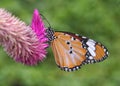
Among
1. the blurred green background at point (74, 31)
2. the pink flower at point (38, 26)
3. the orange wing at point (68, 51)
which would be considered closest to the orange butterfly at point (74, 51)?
the orange wing at point (68, 51)

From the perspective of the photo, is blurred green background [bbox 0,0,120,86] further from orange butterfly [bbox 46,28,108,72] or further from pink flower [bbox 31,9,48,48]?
pink flower [bbox 31,9,48,48]

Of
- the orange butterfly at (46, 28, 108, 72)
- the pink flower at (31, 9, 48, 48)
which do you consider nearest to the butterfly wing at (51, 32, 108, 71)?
the orange butterfly at (46, 28, 108, 72)

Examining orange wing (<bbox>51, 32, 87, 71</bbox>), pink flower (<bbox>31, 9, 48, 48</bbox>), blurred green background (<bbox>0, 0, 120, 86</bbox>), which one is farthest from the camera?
blurred green background (<bbox>0, 0, 120, 86</bbox>)

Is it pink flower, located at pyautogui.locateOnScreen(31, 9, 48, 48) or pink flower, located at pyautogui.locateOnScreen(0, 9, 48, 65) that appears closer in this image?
pink flower, located at pyautogui.locateOnScreen(0, 9, 48, 65)

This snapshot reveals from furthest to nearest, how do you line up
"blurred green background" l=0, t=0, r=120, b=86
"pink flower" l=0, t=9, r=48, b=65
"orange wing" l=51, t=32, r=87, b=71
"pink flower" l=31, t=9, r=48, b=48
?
1. "blurred green background" l=0, t=0, r=120, b=86
2. "orange wing" l=51, t=32, r=87, b=71
3. "pink flower" l=31, t=9, r=48, b=48
4. "pink flower" l=0, t=9, r=48, b=65

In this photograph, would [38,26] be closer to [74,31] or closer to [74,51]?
[74,51]

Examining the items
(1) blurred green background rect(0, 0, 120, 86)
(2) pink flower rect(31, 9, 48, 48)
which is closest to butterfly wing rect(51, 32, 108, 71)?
(2) pink flower rect(31, 9, 48, 48)
